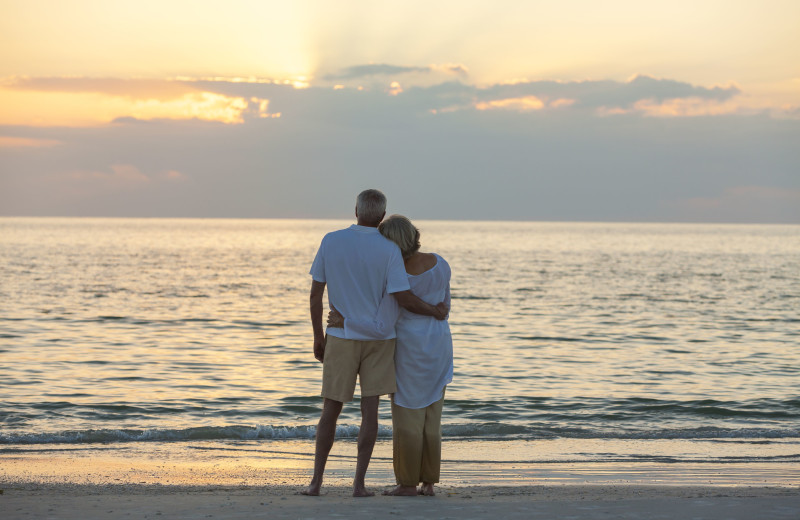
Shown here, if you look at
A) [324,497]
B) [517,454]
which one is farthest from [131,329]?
[324,497]

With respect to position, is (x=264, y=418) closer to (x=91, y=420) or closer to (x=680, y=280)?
(x=91, y=420)

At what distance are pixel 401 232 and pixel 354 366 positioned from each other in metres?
0.99

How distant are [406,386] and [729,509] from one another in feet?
7.46

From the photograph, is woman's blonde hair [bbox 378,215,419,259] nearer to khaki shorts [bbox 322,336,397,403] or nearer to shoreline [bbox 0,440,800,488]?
khaki shorts [bbox 322,336,397,403]

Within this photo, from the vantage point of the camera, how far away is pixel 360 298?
18.3 ft

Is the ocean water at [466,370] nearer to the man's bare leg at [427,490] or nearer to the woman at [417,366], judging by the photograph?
the man's bare leg at [427,490]

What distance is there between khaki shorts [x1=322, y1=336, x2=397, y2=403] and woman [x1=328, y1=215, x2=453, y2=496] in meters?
0.15

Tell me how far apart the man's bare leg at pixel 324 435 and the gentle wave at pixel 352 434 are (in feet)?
13.0

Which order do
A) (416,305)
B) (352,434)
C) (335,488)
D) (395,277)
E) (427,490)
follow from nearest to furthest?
(395,277) → (416,305) → (427,490) → (335,488) → (352,434)

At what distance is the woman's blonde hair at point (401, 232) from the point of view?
18.6ft

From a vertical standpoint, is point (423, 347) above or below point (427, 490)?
above

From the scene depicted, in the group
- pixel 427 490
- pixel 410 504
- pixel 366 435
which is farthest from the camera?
pixel 427 490

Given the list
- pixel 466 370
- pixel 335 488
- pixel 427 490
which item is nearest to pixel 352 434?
pixel 335 488

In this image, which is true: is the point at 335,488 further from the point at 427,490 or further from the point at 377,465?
the point at 377,465
